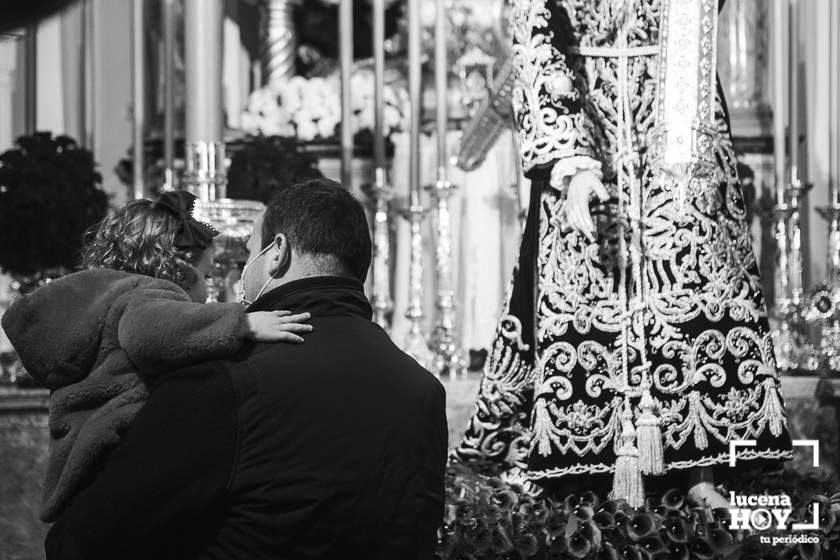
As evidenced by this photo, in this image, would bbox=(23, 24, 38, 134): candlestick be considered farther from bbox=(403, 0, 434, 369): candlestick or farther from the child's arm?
the child's arm

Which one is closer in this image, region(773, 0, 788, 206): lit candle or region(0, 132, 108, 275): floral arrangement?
region(0, 132, 108, 275): floral arrangement

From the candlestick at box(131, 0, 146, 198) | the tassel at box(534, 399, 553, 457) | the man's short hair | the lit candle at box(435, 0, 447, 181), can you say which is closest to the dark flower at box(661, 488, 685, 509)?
the tassel at box(534, 399, 553, 457)

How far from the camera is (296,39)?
21.0ft

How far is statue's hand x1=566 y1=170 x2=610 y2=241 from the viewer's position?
313 cm

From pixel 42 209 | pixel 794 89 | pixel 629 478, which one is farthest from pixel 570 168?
pixel 794 89

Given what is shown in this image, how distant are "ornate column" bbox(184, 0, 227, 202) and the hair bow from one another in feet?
5.22

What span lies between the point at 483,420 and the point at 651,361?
54 cm

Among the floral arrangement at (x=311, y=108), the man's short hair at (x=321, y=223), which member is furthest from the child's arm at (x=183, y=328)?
the floral arrangement at (x=311, y=108)

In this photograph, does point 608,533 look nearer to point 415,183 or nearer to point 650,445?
point 650,445

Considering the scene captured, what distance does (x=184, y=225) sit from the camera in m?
2.44

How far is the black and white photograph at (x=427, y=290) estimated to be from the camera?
2008mm

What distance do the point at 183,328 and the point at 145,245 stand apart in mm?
344

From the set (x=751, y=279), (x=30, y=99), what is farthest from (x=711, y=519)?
(x=30, y=99)

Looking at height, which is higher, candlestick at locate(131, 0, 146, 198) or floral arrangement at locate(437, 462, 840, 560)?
candlestick at locate(131, 0, 146, 198)
